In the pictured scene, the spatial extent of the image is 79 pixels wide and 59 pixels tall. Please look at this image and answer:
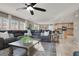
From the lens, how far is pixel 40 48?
330 centimetres

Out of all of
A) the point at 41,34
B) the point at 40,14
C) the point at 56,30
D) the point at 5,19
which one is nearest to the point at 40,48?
the point at 41,34

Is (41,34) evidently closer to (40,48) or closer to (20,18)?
(40,48)

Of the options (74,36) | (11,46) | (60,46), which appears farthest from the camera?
(60,46)

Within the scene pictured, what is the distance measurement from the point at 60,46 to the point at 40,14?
1339 mm

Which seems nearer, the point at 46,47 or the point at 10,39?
the point at 10,39

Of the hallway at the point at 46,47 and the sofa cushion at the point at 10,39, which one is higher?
the sofa cushion at the point at 10,39

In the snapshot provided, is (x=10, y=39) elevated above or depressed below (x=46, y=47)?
above

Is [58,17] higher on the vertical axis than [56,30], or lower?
higher

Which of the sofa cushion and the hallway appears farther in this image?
the hallway

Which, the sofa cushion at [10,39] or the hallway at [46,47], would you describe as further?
the hallway at [46,47]

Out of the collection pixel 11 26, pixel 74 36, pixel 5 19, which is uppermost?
pixel 5 19

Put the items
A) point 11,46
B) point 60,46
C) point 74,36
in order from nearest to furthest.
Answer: point 11,46, point 74,36, point 60,46

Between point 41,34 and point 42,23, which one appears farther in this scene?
point 41,34

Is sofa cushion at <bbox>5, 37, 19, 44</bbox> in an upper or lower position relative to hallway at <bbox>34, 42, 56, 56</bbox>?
upper
